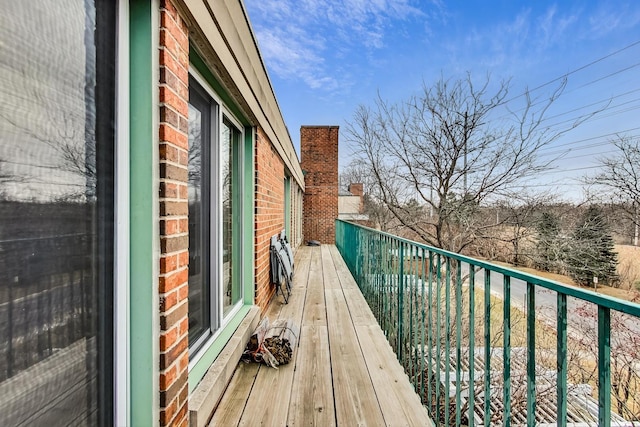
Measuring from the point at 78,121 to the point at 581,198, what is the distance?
33.6 feet

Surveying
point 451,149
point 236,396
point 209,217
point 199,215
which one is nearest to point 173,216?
point 199,215

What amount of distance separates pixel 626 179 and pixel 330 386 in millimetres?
11224

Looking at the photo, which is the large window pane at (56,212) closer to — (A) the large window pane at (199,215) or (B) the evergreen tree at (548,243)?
(A) the large window pane at (199,215)

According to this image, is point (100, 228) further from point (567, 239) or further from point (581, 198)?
point (581, 198)

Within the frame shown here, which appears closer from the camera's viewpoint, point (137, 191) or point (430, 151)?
point (137, 191)

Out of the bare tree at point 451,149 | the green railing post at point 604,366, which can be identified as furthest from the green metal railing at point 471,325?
the bare tree at point 451,149

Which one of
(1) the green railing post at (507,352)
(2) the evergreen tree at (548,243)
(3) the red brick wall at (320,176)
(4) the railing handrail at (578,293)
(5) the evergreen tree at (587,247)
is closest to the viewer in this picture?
(4) the railing handrail at (578,293)

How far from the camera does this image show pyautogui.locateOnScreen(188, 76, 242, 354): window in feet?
5.62

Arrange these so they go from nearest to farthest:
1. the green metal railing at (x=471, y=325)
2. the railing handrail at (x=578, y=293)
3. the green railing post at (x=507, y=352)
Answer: the railing handrail at (x=578, y=293) → the green metal railing at (x=471, y=325) → the green railing post at (x=507, y=352)

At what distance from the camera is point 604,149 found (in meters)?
9.47

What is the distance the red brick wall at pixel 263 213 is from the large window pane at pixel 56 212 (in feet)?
6.16

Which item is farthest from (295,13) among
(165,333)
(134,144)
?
(165,333)

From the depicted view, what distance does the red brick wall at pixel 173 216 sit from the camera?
115 cm

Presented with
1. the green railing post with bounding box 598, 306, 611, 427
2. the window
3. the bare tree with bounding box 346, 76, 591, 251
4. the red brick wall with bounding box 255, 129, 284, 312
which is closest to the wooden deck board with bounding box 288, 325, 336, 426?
the window
